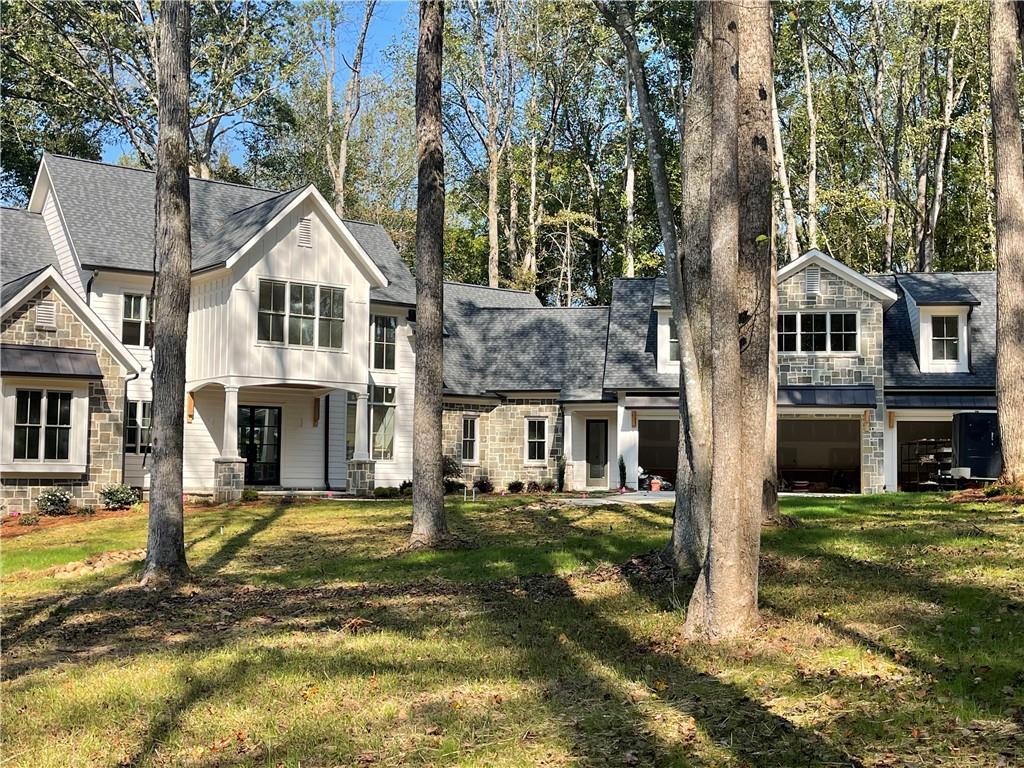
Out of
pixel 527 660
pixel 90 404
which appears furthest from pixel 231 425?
pixel 527 660

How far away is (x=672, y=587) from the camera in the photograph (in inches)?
414

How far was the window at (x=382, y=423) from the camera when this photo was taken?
29.8 meters

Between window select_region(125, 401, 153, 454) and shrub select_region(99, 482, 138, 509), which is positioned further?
window select_region(125, 401, 153, 454)

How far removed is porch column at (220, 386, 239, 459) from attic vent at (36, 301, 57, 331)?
4.15m

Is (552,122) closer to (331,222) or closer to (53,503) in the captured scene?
(331,222)

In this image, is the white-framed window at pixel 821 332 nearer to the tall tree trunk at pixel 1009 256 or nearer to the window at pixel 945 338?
the window at pixel 945 338

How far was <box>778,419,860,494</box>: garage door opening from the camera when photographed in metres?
35.8

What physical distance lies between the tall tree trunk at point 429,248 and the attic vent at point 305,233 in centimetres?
1142

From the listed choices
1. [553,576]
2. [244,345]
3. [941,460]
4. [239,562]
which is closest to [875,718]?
[553,576]

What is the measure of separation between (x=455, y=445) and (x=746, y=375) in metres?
23.3

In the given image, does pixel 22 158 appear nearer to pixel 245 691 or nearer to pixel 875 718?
pixel 245 691

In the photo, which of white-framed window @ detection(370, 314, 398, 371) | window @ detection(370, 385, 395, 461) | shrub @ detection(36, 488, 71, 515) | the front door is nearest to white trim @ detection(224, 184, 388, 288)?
white-framed window @ detection(370, 314, 398, 371)

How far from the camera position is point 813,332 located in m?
29.1

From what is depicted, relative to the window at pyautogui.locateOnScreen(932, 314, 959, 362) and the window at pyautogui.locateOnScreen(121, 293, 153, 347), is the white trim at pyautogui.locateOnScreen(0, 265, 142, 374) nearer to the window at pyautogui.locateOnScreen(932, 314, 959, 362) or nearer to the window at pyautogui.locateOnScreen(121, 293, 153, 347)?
the window at pyautogui.locateOnScreen(121, 293, 153, 347)
